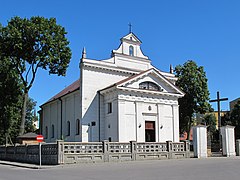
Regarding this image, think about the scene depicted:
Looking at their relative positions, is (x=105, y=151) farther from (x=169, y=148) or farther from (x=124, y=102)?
(x=124, y=102)

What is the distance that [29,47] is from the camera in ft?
122

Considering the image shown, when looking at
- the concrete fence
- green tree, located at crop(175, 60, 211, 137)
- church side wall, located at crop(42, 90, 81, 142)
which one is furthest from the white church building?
green tree, located at crop(175, 60, 211, 137)

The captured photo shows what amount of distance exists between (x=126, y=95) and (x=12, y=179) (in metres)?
21.4

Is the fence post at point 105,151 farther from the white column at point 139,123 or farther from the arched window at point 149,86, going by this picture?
the arched window at point 149,86

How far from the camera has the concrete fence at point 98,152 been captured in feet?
74.6

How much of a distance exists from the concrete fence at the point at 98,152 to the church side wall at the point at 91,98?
7.93 m

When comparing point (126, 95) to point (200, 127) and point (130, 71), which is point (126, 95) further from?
point (200, 127)

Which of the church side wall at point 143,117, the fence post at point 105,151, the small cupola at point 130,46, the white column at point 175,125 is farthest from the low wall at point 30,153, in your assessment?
the white column at point 175,125

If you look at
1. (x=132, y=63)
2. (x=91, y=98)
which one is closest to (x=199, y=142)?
(x=91, y=98)

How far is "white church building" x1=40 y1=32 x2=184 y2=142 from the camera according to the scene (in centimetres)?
3391

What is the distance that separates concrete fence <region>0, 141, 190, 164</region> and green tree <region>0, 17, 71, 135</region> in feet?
36.6

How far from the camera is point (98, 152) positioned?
2419 cm

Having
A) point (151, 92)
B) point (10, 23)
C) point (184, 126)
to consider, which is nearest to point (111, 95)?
point (151, 92)

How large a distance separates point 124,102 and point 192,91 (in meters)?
17.0
